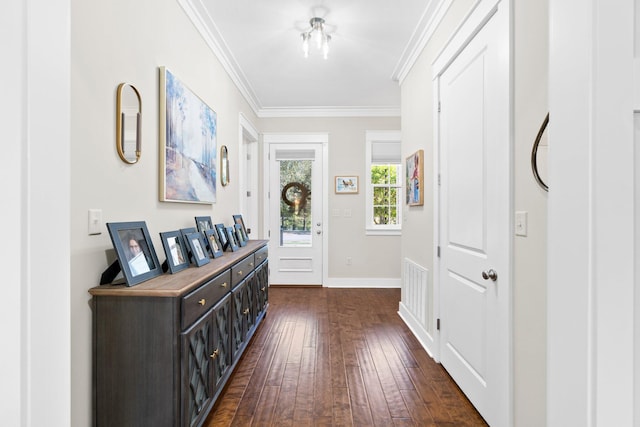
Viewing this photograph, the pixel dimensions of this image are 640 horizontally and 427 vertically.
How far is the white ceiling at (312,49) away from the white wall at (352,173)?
39 centimetres

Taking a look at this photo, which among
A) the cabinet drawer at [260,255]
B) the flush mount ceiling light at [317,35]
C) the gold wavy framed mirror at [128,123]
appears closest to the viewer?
the gold wavy framed mirror at [128,123]

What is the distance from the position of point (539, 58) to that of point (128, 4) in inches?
77.3

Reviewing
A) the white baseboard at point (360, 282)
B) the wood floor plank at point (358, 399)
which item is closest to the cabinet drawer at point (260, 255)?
the wood floor plank at point (358, 399)

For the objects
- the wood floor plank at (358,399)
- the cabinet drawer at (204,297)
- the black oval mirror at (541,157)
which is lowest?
the wood floor plank at (358,399)

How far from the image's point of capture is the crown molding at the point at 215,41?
240 cm

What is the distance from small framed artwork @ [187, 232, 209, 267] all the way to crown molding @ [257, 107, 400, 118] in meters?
3.27

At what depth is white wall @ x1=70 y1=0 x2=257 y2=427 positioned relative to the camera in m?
1.31

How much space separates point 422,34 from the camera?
9.27 feet

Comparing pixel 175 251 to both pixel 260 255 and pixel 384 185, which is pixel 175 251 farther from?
pixel 384 185

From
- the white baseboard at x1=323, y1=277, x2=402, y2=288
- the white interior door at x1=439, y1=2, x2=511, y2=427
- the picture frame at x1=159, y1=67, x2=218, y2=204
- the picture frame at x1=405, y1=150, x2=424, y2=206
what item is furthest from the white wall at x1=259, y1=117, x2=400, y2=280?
the white interior door at x1=439, y1=2, x2=511, y2=427

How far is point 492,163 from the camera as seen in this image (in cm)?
172

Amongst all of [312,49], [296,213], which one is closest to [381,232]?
[296,213]

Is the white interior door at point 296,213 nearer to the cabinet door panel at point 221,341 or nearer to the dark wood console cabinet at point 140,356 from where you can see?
the cabinet door panel at point 221,341
